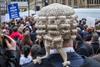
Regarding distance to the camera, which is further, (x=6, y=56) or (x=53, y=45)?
(x=6, y=56)

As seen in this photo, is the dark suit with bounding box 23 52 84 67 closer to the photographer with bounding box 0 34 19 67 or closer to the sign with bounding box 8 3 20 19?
the photographer with bounding box 0 34 19 67

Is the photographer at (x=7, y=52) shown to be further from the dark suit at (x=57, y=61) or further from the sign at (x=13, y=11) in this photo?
the sign at (x=13, y=11)

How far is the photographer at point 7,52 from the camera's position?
545 centimetres

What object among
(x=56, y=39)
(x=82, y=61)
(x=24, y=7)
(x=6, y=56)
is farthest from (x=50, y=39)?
(x=24, y=7)

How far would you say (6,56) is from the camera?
18.2ft

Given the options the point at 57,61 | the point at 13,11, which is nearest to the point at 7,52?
the point at 57,61

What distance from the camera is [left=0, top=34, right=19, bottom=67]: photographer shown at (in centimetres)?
545

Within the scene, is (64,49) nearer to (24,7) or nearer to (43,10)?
(43,10)

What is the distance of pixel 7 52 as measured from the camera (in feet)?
18.3

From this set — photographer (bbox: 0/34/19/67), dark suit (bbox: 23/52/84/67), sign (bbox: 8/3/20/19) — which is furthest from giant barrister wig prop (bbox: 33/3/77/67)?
sign (bbox: 8/3/20/19)

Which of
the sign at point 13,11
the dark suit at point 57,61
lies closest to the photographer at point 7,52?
the dark suit at point 57,61

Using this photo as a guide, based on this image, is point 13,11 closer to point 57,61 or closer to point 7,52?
point 7,52

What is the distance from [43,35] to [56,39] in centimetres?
9

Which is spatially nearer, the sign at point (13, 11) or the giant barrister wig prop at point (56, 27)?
the giant barrister wig prop at point (56, 27)
